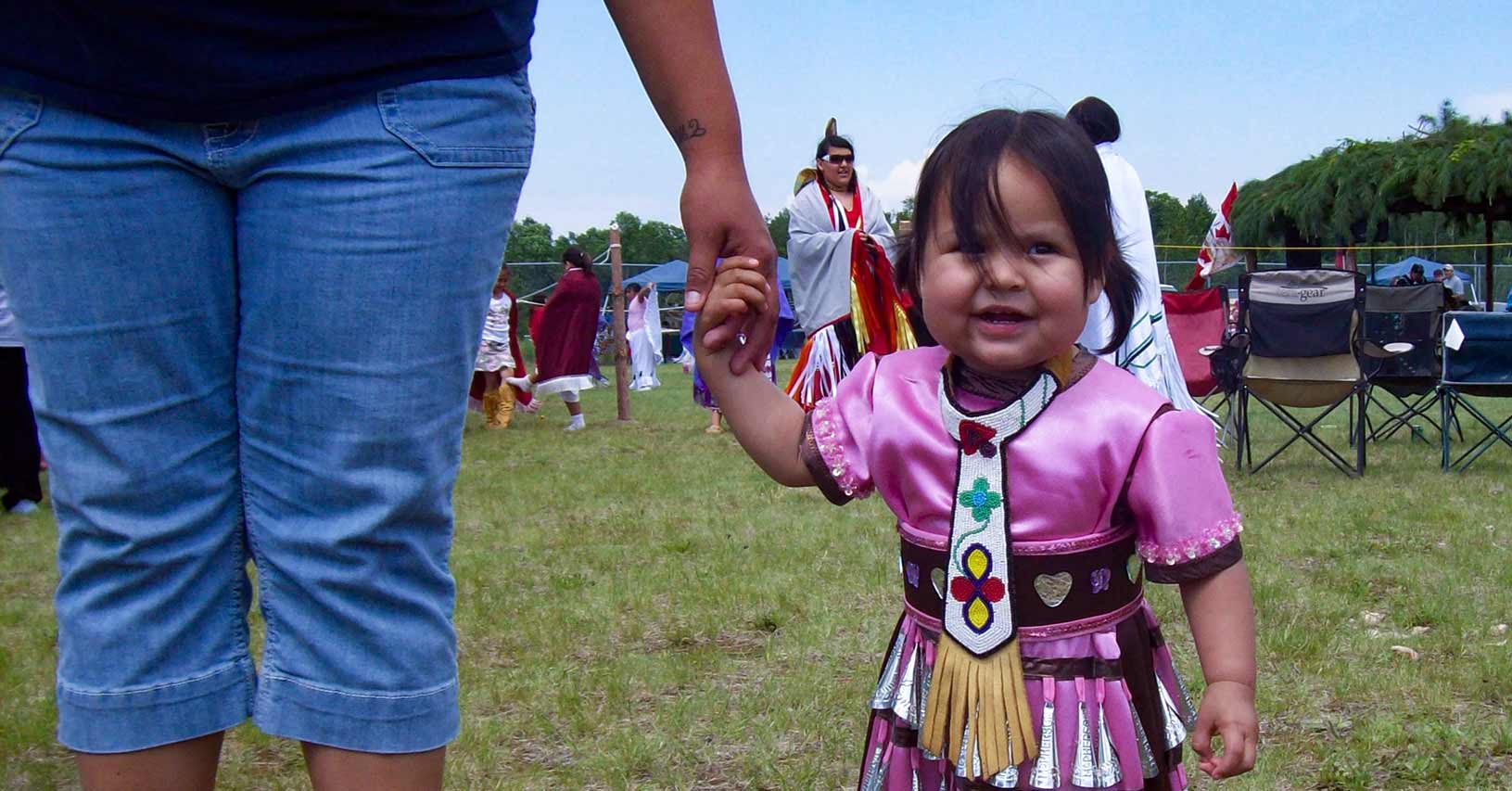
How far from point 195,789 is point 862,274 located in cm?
445

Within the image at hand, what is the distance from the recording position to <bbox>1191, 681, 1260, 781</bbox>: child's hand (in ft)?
4.40

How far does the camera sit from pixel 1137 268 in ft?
13.1

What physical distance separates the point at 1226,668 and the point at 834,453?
0.51 meters

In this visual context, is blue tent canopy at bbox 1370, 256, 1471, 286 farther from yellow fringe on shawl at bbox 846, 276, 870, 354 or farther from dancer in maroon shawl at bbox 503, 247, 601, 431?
yellow fringe on shawl at bbox 846, 276, 870, 354

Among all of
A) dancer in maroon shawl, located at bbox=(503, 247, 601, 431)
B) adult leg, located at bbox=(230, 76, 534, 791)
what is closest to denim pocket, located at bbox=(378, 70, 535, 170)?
adult leg, located at bbox=(230, 76, 534, 791)

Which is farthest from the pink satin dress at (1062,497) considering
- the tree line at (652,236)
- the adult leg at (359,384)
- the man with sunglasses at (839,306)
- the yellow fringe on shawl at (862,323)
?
the tree line at (652,236)

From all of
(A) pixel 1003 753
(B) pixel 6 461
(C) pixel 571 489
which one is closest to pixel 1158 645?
(A) pixel 1003 753

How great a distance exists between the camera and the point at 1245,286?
6.60 metres

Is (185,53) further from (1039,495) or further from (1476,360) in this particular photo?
(1476,360)

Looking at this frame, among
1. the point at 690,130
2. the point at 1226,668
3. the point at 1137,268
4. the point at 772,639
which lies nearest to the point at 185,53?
the point at 690,130

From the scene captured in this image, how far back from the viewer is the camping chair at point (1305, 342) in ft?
20.9

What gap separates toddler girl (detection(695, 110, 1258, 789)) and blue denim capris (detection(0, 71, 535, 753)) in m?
0.43

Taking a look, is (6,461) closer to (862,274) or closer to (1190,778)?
(862,274)

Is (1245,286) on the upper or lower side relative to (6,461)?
upper
